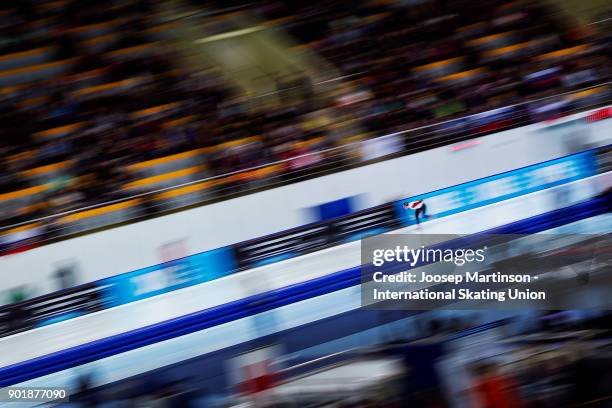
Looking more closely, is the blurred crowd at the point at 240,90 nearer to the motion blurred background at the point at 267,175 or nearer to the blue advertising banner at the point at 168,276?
the motion blurred background at the point at 267,175

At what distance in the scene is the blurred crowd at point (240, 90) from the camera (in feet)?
33.9

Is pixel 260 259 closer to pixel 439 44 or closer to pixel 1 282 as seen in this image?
pixel 1 282

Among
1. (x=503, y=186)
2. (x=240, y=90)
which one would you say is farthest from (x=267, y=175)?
(x=503, y=186)

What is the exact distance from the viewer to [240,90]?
36.7 feet

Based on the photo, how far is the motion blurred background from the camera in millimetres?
7289

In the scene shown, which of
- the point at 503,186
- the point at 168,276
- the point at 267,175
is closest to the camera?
the point at 168,276

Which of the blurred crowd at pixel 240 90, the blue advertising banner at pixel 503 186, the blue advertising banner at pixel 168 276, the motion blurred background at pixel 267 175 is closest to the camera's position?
the motion blurred background at pixel 267 175

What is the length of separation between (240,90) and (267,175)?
1546mm

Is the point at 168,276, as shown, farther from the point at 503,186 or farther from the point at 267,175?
the point at 503,186

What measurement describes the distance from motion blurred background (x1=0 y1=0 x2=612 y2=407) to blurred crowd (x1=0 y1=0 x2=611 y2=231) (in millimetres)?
30

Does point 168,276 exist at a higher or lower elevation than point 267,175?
lower

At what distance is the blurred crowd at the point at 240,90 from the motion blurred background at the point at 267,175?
30mm

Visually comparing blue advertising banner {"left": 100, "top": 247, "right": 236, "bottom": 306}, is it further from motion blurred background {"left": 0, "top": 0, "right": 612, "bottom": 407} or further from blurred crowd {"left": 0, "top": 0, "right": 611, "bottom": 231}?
blurred crowd {"left": 0, "top": 0, "right": 611, "bottom": 231}

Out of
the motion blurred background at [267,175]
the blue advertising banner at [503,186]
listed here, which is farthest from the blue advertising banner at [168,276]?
the blue advertising banner at [503,186]
